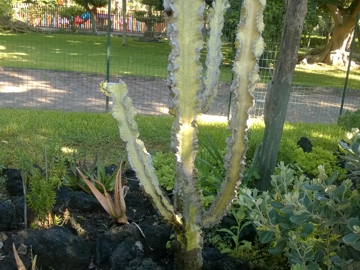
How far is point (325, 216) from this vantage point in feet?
8.04

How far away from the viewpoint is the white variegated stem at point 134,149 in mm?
2686

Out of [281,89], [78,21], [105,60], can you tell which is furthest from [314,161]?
[78,21]

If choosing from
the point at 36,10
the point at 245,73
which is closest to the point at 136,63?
the point at 36,10

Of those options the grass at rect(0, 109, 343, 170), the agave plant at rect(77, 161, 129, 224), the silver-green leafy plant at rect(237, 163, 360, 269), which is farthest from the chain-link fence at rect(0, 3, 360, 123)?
the silver-green leafy plant at rect(237, 163, 360, 269)

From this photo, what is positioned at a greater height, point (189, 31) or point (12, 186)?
point (189, 31)

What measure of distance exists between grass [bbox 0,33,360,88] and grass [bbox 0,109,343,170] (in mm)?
2735

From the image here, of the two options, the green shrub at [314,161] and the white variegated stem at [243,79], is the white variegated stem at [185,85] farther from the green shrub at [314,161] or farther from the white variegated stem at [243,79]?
the green shrub at [314,161]

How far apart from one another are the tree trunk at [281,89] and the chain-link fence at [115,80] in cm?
269

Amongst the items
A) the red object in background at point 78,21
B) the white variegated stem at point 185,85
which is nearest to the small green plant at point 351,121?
the white variegated stem at point 185,85

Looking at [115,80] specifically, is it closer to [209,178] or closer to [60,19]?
[209,178]

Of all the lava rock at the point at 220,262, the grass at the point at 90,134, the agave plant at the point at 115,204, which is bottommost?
the grass at the point at 90,134

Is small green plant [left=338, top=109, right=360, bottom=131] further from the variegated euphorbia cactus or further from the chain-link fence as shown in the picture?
the variegated euphorbia cactus

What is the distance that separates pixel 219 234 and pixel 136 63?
41.2 ft

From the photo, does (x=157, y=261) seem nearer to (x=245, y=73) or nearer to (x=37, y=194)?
(x=37, y=194)
